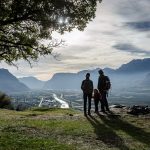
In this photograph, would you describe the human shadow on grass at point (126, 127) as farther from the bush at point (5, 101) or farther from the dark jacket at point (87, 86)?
the bush at point (5, 101)

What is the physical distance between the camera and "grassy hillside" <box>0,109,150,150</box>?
2178 centimetres

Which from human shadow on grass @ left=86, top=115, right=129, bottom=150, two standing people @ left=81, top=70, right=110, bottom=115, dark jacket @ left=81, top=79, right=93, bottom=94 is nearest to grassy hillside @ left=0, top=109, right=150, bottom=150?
human shadow on grass @ left=86, top=115, right=129, bottom=150

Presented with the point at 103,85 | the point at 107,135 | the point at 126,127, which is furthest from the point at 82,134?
the point at 103,85

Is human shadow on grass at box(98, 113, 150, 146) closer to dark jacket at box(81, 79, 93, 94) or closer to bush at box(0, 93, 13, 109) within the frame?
dark jacket at box(81, 79, 93, 94)

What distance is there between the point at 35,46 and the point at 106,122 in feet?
31.3

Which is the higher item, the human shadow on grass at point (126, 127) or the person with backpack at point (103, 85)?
the person with backpack at point (103, 85)

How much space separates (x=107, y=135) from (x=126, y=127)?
12.8 ft

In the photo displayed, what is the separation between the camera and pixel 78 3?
28.3 metres

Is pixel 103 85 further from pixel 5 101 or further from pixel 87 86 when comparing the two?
pixel 5 101

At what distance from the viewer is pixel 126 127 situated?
2895cm

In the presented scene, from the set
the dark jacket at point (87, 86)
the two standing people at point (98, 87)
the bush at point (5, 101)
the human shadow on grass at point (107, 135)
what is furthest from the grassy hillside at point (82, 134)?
the bush at point (5, 101)

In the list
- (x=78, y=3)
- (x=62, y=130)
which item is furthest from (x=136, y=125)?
(x=78, y=3)

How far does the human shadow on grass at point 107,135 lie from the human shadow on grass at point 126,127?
68 cm

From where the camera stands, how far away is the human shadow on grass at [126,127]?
24.3 metres
